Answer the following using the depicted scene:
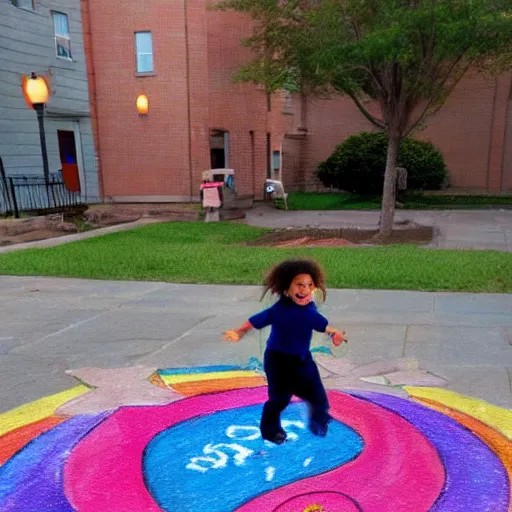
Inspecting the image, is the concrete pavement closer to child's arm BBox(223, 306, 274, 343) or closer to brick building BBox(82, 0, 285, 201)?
child's arm BBox(223, 306, 274, 343)

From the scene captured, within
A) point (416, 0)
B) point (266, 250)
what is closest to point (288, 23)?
point (416, 0)

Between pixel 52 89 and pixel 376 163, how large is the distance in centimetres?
1159

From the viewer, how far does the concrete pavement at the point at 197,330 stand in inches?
159

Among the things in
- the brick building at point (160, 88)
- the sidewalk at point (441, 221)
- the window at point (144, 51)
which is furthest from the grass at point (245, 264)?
the window at point (144, 51)

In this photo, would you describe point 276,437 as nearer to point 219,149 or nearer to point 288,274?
point 288,274

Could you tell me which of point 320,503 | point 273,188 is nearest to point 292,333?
point 320,503

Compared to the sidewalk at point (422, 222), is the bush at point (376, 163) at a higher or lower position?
higher

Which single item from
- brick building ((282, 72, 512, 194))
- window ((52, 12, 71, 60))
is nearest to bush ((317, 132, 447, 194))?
brick building ((282, 72, 512, 194))

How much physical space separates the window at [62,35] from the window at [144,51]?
6.76 ft

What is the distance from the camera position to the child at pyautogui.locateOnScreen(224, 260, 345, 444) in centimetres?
261

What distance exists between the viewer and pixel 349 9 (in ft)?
33.2

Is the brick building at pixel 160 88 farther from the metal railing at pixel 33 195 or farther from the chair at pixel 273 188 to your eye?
the chair at pixel 273 188

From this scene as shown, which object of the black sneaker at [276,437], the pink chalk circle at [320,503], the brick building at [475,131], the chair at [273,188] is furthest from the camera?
the brick building at [475,131]

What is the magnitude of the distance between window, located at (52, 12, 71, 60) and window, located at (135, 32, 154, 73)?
81.1 inches
